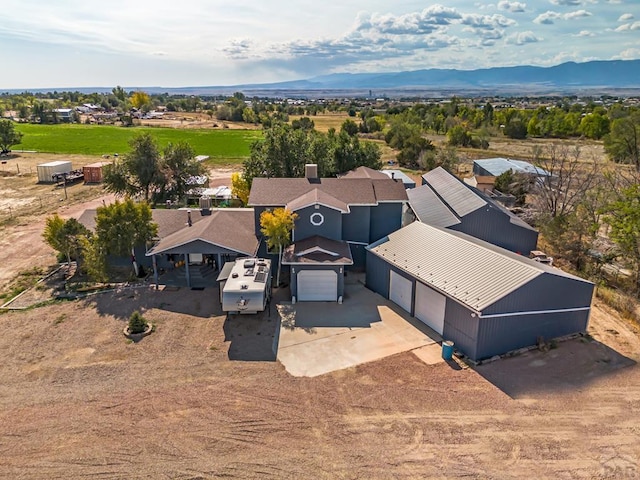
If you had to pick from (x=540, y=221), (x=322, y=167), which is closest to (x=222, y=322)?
(x=322, y=167)

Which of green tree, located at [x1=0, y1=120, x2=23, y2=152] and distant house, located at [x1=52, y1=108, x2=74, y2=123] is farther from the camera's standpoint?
distant house, located at [x1=52, y1=108, x2=74, y2=123]

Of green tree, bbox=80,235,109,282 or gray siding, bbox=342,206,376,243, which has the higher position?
gray siding, bbox=342,206,376,243

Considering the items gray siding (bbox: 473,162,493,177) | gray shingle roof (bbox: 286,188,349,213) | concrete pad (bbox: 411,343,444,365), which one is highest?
gray shingle roof (bbox: 286,188,349,213)

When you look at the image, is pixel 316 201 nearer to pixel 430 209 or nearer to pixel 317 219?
pixel 317 219

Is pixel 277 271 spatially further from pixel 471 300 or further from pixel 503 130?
pixel 503 130

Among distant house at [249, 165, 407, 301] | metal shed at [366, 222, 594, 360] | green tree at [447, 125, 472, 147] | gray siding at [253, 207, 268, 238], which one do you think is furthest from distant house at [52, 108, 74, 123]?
metal shed at [366, 222, 594, 360]

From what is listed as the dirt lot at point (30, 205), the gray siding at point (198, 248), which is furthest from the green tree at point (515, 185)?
the dirt lot at point (30, 205)

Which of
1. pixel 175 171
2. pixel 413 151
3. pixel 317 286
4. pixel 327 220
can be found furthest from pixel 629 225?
pixel 413 151

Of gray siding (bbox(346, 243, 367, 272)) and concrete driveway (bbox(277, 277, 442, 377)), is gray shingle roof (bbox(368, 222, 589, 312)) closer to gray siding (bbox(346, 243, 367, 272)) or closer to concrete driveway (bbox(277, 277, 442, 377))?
gray siding (bbox(346, 243, 367, 272))
